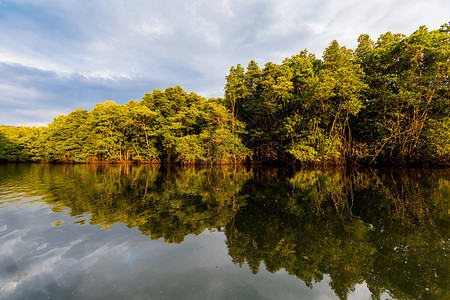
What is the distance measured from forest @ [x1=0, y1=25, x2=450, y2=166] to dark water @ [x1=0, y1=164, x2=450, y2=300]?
1893 centimetres

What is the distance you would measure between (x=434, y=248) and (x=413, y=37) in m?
25.6

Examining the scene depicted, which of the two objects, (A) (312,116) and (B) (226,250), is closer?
(B) (226,250)

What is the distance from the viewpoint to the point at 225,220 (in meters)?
6.50

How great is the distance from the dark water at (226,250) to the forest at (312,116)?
1893cm

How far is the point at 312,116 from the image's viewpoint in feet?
89.7

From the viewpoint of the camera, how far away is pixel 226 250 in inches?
181

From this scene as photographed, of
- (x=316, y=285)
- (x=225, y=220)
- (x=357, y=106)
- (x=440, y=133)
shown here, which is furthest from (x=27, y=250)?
(x=440, y=133)

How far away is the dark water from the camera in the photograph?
3.24m

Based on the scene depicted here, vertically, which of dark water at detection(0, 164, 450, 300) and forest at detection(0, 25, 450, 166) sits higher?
forest at detection(0, 25, 450, 166)

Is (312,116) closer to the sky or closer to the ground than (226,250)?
closer to the sky

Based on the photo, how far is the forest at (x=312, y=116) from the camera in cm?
2103

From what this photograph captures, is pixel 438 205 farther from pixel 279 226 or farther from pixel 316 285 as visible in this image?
pixel 316 285

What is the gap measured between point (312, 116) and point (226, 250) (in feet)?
88.7

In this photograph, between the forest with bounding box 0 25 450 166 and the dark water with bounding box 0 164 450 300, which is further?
the forest with bounding box 0 25 450 166
